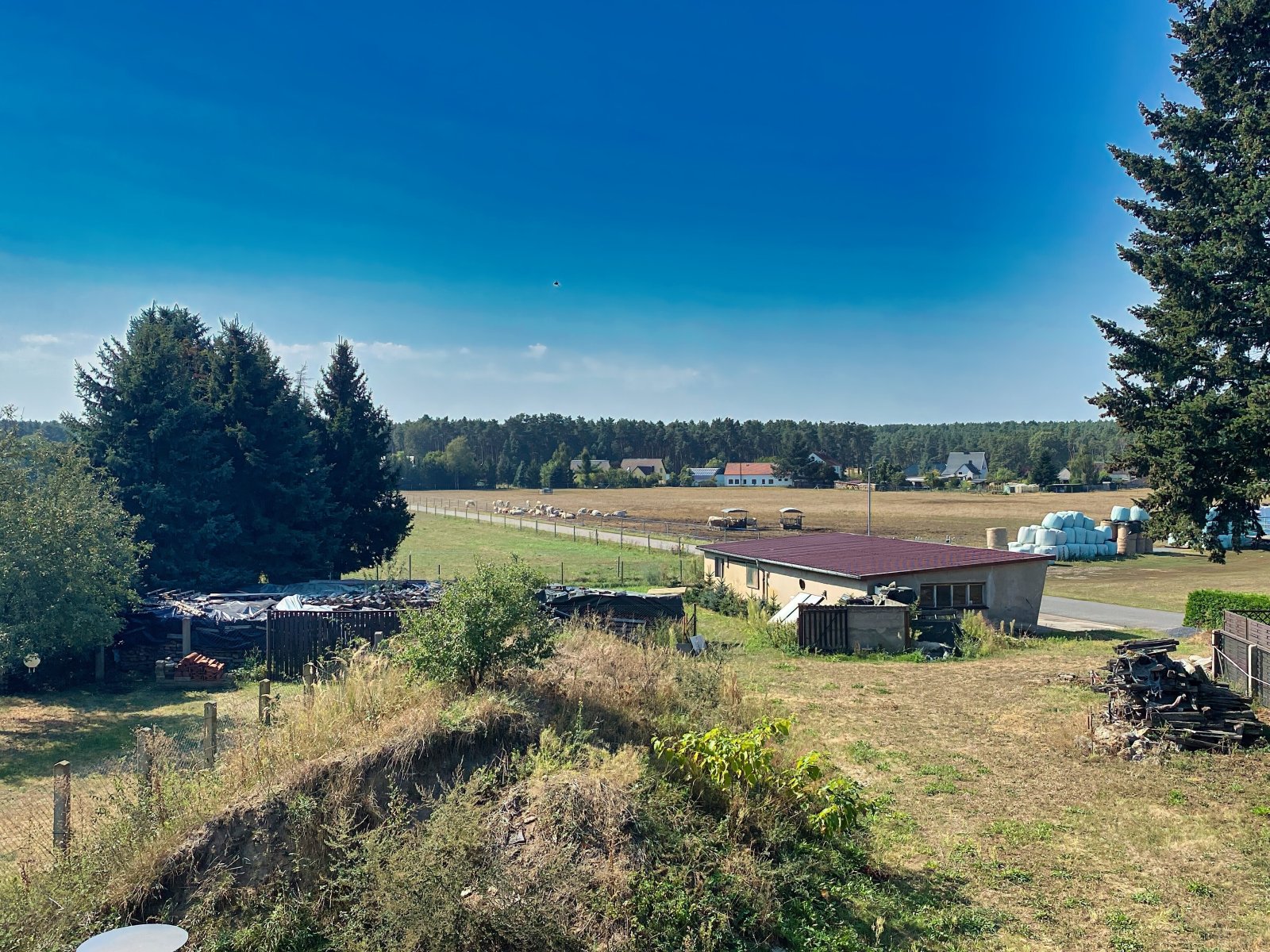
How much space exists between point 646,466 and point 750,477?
1000 inches

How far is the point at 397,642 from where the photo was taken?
9758mm

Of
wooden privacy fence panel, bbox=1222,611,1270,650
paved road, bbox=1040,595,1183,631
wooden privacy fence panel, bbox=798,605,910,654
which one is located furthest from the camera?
paved road, bbox=1040,595,1183,631

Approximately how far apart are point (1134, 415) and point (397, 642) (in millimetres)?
16289

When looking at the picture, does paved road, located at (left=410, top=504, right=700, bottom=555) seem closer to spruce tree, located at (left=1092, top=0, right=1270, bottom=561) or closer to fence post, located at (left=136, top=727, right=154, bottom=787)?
spruce tree, located at (left=1092, top=0, right=1270, bottom=561)

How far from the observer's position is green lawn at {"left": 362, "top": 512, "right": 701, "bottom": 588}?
3619cm

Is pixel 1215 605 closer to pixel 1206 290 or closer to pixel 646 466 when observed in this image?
pixel 1206 290

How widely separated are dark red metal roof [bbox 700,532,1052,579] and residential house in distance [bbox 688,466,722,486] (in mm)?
109119

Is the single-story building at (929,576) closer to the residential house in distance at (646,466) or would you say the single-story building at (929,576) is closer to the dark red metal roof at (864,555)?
the dark red metal roof at (864,555)

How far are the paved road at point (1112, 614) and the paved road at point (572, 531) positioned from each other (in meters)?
19.8

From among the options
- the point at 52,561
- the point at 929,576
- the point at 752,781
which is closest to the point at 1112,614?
the point at 929,576

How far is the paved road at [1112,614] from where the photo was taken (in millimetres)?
26609

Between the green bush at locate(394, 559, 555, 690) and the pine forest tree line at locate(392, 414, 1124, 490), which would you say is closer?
the green bush at locate(394, 559, 555, 690)

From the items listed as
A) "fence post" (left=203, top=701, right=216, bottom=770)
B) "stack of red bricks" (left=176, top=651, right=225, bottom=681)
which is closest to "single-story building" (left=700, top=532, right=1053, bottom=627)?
"stack of red bricks" (left=176, top=651, right=225, bottom=681)

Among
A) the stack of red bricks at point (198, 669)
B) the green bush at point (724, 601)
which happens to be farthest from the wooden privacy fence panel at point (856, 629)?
the stack of red bricks at point (198, 669)
